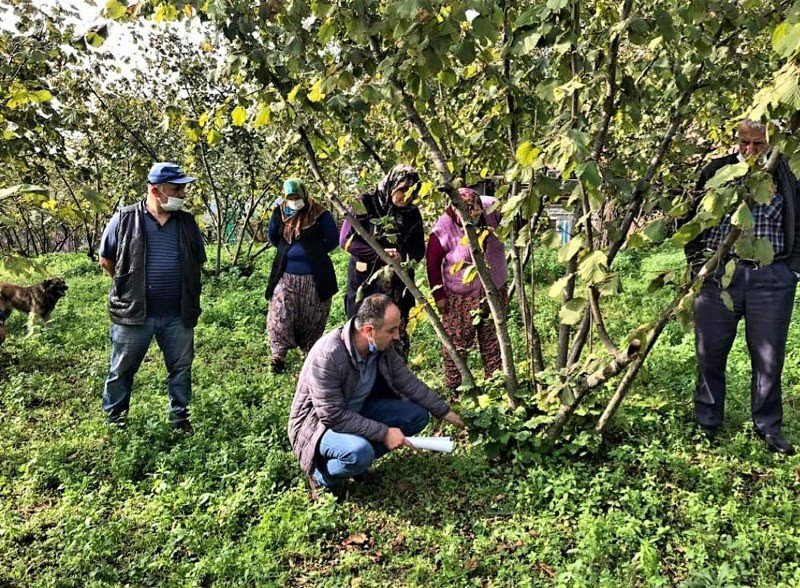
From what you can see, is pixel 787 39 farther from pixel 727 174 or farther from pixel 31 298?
pixel 31 298

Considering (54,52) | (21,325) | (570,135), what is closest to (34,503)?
(54,52)

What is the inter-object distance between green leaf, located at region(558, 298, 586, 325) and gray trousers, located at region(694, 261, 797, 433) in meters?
1.28

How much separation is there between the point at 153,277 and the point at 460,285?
2134 millimetres

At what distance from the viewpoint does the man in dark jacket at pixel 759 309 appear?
3.54 meters

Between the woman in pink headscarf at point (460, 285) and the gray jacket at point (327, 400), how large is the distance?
1.14 meters

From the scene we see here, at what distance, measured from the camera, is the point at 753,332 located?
12.2 ft

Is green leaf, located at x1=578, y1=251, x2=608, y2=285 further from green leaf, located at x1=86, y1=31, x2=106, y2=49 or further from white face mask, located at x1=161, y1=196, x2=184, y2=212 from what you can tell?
white face mask, located at x1=161, y1=196, x2=184, y2=212

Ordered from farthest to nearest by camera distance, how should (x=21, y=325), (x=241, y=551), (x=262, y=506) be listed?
(x=21, y=325)
(x=262, y=506)
(x=241, y=551)

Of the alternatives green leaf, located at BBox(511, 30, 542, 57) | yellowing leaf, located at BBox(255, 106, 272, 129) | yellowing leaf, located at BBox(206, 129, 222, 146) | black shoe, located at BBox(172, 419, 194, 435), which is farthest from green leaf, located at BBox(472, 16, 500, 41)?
black shoe, located at BBox(172, 419, 194, 435)

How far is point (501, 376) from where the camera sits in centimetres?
403

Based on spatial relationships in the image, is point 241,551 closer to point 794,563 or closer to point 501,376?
point 501,376

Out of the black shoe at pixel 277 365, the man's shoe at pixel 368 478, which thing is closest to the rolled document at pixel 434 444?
the man's shoe at pixel 368 478

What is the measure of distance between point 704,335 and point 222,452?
3.10 m

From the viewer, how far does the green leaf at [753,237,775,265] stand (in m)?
2.37
